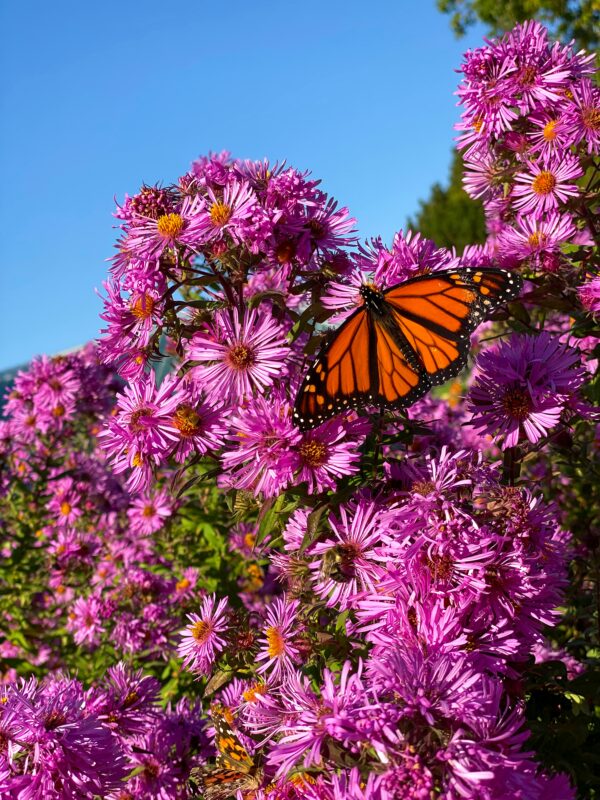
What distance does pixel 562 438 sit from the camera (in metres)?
2.87

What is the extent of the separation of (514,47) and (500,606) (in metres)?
2.50

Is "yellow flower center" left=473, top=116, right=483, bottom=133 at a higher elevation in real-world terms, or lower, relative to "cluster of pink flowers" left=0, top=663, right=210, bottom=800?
higher

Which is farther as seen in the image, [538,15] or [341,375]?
[538,15]

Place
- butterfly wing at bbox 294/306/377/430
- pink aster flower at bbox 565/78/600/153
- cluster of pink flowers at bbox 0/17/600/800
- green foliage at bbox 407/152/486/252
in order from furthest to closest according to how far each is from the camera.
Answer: green foliage at bbox 407/152/486/252
pink aster flower at bbox 565/78/600/153
butterfly wing at bbox 294/306/377/430
cluster of pink flowers at bbox 0/17/600/800

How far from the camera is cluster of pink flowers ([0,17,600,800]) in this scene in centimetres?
154

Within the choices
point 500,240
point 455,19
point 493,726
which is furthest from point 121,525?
point 455,19

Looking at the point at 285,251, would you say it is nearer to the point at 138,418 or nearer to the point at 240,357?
the point at 240,357

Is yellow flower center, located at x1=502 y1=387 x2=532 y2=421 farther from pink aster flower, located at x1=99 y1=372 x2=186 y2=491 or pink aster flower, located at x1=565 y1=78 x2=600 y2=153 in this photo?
pink aster flower, located at x1=565 y1=78 x2=600 y2=153

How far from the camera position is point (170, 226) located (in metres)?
2.42

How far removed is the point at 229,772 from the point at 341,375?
4.02 ft

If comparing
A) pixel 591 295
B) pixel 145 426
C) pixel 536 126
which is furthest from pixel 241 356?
pixel 536 126

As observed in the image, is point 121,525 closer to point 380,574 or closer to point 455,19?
point 380,574

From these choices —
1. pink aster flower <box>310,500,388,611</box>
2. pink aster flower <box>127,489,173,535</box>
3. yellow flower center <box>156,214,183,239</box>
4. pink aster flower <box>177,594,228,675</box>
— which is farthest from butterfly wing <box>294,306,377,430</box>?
pink aster flower <box>127,489,173,535</box>

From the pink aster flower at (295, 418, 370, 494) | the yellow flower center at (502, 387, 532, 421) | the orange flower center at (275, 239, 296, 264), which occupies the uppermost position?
the orange flower center at (275, 239, 296, 264)
